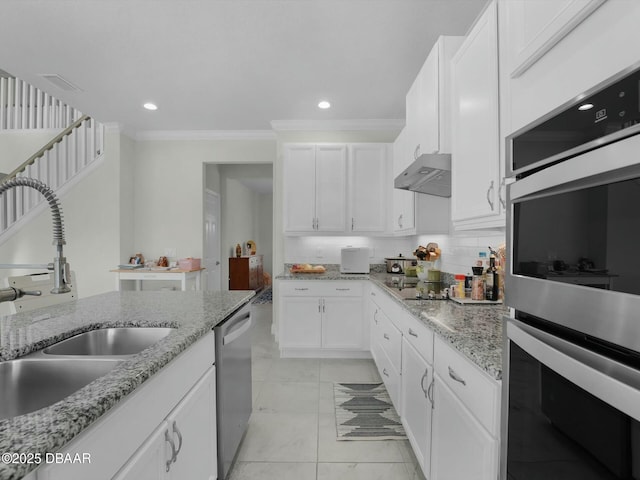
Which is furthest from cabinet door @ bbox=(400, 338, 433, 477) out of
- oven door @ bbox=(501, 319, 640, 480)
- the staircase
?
the staircase

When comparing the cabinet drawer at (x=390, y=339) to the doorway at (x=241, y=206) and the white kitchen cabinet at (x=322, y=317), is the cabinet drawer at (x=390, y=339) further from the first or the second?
the doorway at (x=241, y=206)

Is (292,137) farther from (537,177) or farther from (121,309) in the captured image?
(537,177)

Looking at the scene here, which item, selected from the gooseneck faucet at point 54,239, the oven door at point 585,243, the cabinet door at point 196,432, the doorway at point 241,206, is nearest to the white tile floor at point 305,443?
the cabinet door at point 196,432

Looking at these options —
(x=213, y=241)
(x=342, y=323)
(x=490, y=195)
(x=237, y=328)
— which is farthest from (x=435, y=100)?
(x=213, y=241)

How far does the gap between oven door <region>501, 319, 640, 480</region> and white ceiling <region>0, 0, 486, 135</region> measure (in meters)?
2.23

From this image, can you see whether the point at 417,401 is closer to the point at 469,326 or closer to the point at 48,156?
the point at 469,326

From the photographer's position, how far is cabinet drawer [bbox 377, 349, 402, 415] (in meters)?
2.34

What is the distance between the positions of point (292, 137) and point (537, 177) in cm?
387

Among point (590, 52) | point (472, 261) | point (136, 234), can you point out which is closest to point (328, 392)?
point (472, 261)

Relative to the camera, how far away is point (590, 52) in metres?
0.74

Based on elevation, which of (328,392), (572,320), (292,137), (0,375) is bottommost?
(328,392)

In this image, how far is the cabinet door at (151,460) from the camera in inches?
34.9

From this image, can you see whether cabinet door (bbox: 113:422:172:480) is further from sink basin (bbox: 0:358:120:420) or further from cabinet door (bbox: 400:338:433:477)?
cabinet door (bbox: 400:338:433:477)

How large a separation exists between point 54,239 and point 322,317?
A: 9.60 feet
